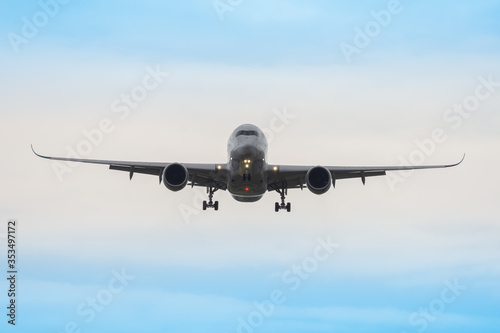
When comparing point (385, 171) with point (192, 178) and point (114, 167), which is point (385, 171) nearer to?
point (192, 178)

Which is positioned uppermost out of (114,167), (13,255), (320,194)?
(114,167)

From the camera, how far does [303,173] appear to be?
51.7m

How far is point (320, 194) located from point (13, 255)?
16.3m

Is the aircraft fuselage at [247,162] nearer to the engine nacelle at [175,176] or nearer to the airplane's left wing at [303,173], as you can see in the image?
the airplane's left wing at [303,173]

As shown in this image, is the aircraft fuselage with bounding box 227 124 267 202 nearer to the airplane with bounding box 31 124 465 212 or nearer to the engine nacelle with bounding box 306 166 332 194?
the airplane with bounding box 31 124 465 212

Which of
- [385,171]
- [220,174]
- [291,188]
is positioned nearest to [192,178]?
[220,174]

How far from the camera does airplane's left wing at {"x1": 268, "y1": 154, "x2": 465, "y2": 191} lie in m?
51.2

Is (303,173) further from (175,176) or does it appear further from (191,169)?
(175,176)

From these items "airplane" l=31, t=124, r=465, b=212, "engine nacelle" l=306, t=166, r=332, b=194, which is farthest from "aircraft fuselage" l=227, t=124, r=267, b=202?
"engine nacelle" l=306, t=166, r=332, b=194

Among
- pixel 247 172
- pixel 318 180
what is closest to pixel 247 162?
pixel 247 172

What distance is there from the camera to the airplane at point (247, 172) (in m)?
48.5

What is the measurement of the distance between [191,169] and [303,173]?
20.4ft

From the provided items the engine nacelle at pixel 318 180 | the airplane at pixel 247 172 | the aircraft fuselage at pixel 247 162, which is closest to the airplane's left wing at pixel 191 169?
the airplane at pixel 247 172

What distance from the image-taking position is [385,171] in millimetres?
54375
